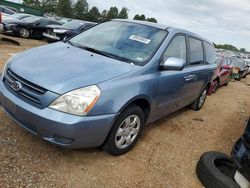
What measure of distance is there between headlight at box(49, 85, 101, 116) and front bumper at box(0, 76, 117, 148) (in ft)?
0.17

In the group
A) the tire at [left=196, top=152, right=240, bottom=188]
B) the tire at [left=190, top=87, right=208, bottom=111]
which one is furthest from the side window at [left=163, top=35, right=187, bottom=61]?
the tire at [left=190, top=87, right=208, bottom=111]

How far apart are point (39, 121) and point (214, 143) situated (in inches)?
128

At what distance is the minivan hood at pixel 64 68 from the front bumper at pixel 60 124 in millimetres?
272

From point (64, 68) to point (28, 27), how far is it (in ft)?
45.4

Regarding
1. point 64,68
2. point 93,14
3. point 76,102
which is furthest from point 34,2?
point 76,102

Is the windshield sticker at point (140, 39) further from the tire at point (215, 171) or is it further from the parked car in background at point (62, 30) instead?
the parked car in background at point (62, 30)

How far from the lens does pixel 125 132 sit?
12.4 ft

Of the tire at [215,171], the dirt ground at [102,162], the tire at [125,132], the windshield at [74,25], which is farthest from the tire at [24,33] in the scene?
the tire at [215,171]

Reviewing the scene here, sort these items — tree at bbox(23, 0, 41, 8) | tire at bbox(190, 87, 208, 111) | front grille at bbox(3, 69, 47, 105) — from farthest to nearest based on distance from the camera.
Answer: tree at bbox(23, 0, 41, 8), tire at bbox(190, 87, 208, 111), front grille at bbox(3, 69, 47, 105)

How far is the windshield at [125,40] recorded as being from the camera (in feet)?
13.5

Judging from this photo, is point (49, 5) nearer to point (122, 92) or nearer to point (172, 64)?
point (172, 64)

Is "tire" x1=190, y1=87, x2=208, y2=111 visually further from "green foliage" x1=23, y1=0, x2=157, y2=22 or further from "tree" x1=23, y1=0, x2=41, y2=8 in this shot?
"tree" x1=23, y1=0, x2=41, y2=8

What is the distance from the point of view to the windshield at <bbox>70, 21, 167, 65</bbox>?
4.11m

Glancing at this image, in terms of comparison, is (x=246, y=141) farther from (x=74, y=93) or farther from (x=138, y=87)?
(x=74, y=93)
